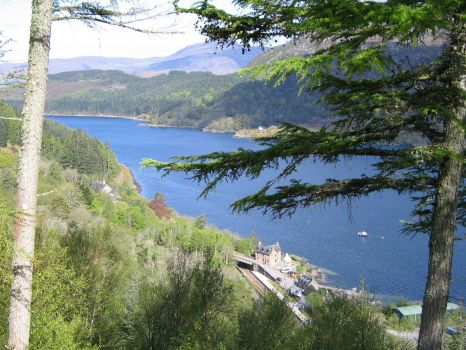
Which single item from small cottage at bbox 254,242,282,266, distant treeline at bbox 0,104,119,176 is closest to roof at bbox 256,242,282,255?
small cottage at bbox 254,242,282,266

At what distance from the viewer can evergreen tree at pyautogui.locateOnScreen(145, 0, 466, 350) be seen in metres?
2.57

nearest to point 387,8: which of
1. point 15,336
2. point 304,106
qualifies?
point 15,336

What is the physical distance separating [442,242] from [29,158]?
2818mm

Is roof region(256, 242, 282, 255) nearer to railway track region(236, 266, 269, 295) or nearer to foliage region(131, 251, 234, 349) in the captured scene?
railway track region(236, 266, 269, 295)

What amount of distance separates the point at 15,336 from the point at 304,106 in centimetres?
12524

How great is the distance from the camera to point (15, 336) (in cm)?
341

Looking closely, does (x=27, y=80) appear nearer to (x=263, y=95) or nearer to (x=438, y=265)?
(x=438, y=265)

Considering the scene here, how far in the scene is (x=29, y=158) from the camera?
10.7ft

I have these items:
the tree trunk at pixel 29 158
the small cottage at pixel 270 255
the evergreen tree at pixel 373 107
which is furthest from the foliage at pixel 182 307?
the small cottage at pixel 270 255

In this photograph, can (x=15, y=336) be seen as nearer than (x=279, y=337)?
Yes

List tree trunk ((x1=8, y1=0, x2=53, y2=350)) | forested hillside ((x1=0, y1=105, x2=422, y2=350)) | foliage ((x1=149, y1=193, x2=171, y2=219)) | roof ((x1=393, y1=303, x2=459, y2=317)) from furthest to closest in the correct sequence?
foliage ((x1=149, y1=193, x2=171, y2=219))
roof ((x1=393, y1=303, x2=459, y2=317))
forested hillside ((x1=0, y1=105, x2=422, y2=350))
tree trunk ((x1=8, y1=0, x2=53, y2=350))

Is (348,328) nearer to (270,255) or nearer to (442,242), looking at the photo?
(442,242)

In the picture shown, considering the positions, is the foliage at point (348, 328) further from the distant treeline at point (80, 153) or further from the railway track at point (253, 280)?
the distant treeline at point (80, 153)

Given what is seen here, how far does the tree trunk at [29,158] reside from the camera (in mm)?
3150
